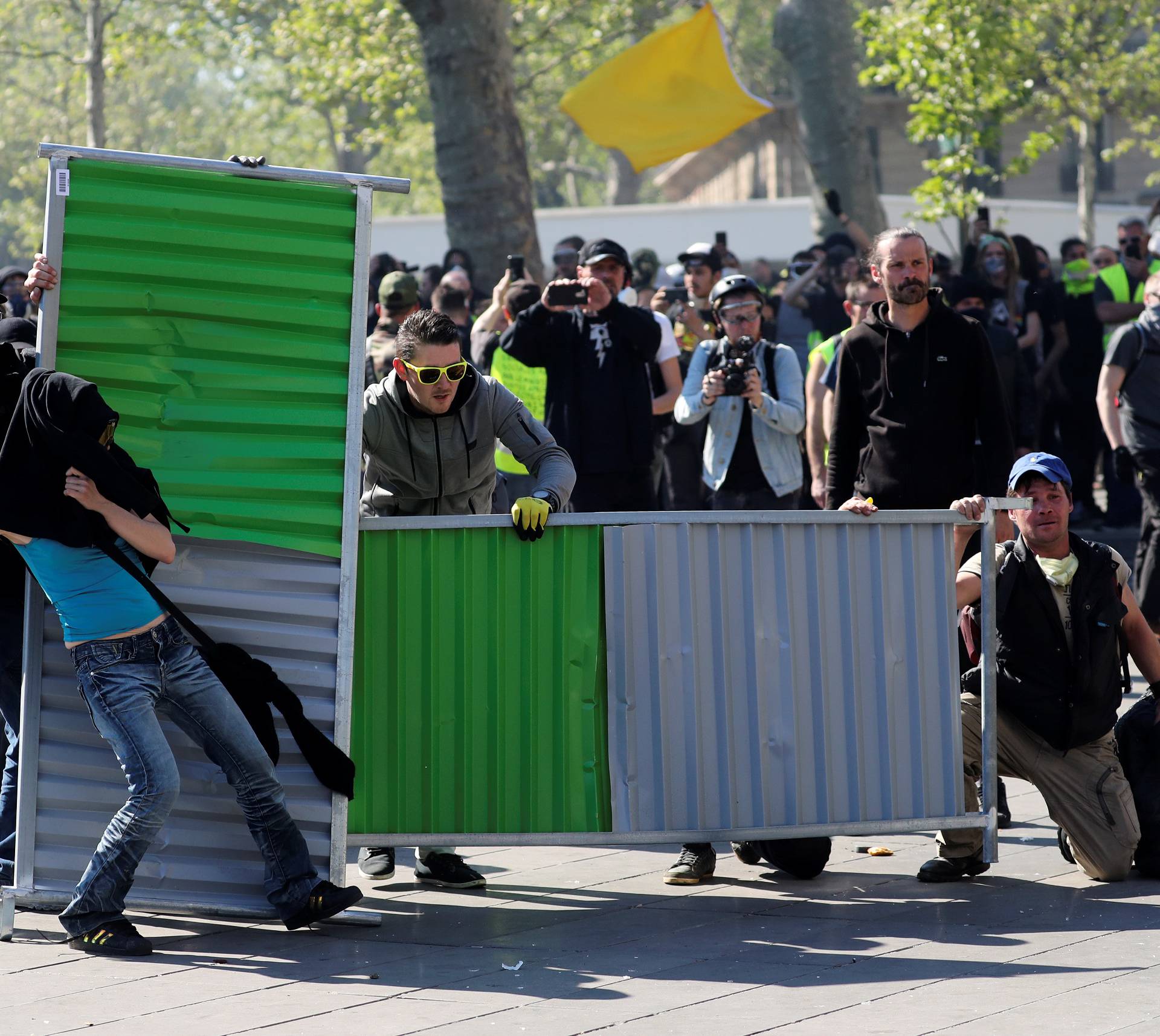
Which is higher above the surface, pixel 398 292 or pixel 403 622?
pixel 398 292

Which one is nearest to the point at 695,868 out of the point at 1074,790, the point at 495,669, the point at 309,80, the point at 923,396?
the point at 495,669

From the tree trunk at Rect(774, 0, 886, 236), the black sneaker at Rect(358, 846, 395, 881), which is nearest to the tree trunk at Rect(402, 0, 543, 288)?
the tree trunk at Rect(774, 0, 886, 236)

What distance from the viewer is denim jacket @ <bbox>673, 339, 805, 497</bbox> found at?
27.6 feet

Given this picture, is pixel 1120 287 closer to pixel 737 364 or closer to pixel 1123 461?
pixel 1123 461

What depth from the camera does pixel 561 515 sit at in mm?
5699

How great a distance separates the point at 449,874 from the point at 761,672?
1338 millimetres

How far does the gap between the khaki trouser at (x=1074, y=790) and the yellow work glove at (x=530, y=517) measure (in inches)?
63.6

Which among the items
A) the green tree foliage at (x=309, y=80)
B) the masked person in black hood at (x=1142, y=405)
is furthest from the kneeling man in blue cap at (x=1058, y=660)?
the green tree foliage at (x=309, y=80)

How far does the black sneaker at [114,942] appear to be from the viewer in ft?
17.3

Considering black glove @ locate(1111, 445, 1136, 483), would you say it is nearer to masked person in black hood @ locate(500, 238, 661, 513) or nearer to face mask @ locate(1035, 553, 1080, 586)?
masked person in black hood @ locate(500, 238, 661, 513)

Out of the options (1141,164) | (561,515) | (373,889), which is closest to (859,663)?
(561,515)

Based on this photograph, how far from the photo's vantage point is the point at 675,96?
15.6 meters

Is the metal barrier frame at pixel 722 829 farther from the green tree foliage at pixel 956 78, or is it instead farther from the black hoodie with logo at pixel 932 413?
the green tree foliage at pixel 956 78

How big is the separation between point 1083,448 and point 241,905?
9.42 metres
